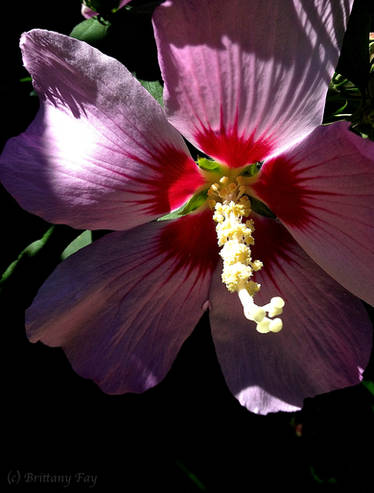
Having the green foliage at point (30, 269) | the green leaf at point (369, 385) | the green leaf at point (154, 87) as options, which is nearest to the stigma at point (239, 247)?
the green leaf at point (154, 87)

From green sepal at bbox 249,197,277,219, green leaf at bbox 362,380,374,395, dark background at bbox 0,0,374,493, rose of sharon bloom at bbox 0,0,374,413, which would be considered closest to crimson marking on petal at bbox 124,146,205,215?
rose of sharon bloom at bbox 0,0,374,413

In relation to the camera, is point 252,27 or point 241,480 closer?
point 252,27

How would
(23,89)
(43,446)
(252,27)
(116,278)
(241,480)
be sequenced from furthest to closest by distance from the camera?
(241,480) → (43,446) → (23,89) → (116,278) → (252,27)


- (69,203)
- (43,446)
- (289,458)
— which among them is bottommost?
(289,458)

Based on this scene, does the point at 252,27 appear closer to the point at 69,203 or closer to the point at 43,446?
the point at 69,203

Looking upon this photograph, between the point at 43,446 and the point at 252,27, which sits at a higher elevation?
the point at 252,27

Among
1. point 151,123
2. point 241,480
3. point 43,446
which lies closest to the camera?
point 151,123

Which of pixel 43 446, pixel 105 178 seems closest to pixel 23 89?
pixel 105 178
